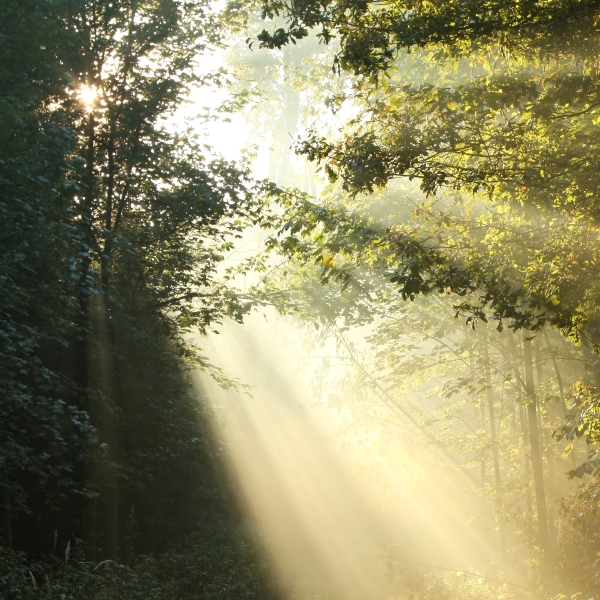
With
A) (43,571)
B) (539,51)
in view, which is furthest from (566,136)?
(43,571)

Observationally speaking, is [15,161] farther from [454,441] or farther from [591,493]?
[454,441]

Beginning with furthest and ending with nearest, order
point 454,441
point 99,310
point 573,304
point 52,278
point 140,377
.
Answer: point 454,441
point 140,377
point 99,310
point 52,278
point 573,304

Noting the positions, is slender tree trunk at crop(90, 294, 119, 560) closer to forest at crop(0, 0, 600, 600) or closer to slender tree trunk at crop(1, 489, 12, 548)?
forest at crop(0, 0, 600, 600)

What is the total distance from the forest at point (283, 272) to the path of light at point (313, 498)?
0.21 metres

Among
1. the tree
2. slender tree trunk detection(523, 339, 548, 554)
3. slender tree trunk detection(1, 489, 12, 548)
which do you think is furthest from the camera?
slender tree trunk detection(523, 339, 548, 554)

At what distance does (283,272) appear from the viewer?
13008 millimetres

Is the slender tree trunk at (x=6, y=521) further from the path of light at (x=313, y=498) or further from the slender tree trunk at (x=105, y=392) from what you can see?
the path of light at (x=313, y=498)

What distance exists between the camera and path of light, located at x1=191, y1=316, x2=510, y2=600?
57.7 ft

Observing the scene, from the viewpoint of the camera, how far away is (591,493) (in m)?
8.63

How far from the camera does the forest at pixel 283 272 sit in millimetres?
6457

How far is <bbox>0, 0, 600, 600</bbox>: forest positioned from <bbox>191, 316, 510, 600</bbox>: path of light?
0.21 metres

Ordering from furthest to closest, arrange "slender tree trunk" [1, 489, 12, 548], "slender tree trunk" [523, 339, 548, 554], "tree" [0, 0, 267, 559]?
"slender tree trunk" [523, 339, 548, 554] → "tree" [0, 0, 267, 559] → "slender tree trunk" [1, 489, 12, 548]

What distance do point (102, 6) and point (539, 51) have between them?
25.6 feet

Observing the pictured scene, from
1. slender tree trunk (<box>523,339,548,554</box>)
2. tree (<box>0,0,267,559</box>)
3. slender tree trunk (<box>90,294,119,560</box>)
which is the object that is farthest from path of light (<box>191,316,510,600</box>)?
tree (<box>0,0,267,559</box>)
